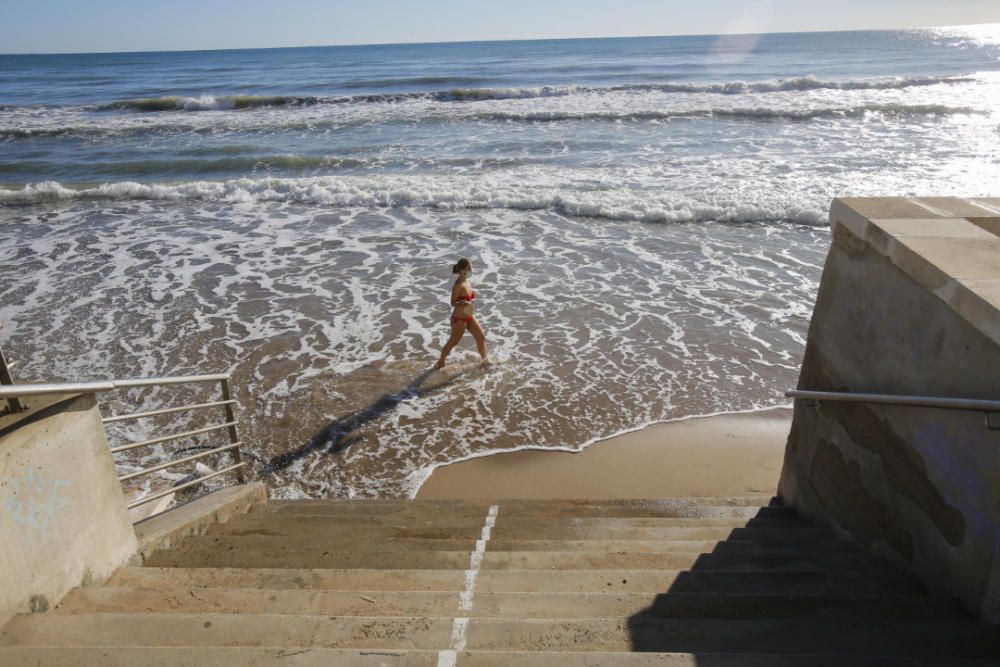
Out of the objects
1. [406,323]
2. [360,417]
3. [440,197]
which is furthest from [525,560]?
[440,197]

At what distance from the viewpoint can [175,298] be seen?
10.8 metres

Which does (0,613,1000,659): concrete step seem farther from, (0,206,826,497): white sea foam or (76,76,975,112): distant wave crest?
(76,76,975,112): distant wave crest

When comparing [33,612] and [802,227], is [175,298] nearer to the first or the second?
[33,612]

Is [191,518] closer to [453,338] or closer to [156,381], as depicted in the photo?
[156,381]

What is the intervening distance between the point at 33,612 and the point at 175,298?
8.88m

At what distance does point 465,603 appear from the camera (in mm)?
2875

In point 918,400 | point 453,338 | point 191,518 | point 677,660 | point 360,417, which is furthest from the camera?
point 453,338

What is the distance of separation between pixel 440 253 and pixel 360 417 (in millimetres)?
5873

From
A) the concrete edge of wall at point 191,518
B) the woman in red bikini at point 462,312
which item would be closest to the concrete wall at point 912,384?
the concrete edge of wall at point 191,518

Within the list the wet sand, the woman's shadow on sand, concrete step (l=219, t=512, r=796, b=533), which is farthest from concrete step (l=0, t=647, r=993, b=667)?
the woman's shadow on sand

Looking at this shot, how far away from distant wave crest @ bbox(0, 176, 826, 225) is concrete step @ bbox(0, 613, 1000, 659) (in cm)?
1295

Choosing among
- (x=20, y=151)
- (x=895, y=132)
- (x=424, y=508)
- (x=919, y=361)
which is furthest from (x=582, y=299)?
(x=20, y=151)

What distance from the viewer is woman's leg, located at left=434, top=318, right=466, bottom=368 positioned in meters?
8.38

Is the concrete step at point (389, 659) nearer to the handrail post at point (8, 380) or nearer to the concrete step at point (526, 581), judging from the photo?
the concrete step at point (526, 581)
